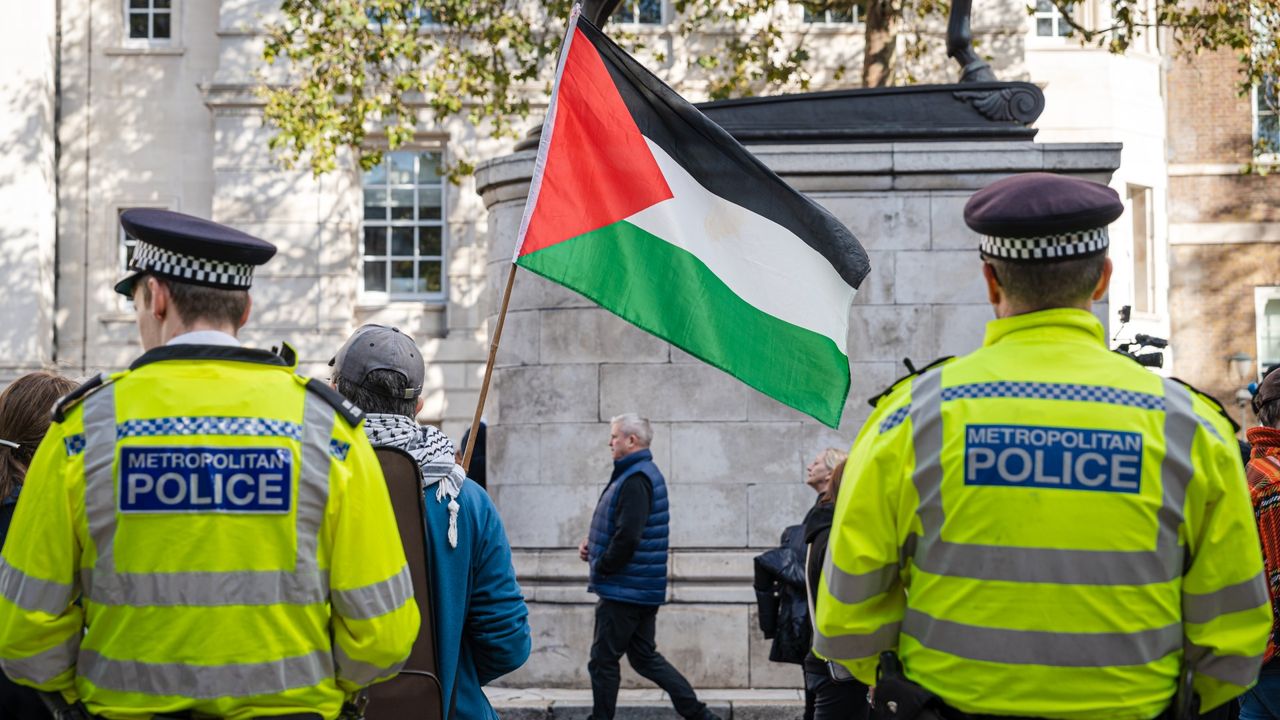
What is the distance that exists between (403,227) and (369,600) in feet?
64.1

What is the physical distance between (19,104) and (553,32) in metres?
8.31

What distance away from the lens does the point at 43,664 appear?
9.55 ft

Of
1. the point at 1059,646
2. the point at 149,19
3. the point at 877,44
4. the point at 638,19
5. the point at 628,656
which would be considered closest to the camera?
the point at 1059,646

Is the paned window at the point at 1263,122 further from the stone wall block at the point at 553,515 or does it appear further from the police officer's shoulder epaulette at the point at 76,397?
the police officer's shoulder epaulette at the point at 76,397

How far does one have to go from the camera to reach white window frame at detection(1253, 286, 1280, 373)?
81.7 ft

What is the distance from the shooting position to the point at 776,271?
18.8ft

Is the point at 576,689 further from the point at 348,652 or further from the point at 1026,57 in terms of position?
the point at 1026,57

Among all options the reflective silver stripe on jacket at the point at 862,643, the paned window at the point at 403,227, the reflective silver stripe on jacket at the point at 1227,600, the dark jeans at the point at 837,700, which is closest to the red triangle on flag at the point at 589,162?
the dark jeans at the point at 837,700

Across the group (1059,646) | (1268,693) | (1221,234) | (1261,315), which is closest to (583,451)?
(1268,693)

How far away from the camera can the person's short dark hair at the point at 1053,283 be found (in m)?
3.07

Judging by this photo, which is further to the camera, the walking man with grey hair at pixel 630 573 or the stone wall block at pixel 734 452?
the stone wall block at pixel 734 452

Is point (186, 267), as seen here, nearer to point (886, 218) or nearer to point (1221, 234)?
point (886, 218)

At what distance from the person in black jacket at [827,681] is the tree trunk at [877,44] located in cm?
1110

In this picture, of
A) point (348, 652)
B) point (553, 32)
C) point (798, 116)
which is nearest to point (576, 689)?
point (798, 116)
